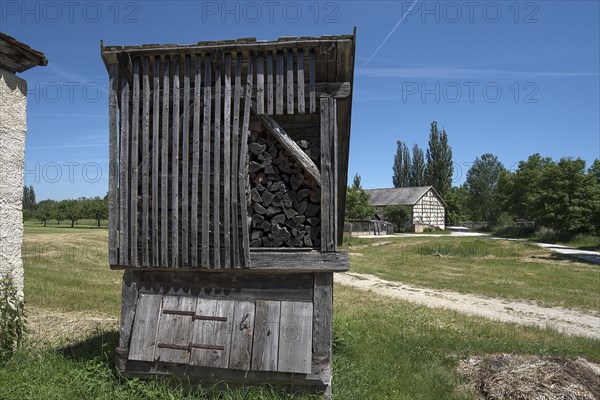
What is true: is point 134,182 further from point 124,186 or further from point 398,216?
point 398,216

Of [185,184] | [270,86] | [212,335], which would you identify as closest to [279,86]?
[270,86]

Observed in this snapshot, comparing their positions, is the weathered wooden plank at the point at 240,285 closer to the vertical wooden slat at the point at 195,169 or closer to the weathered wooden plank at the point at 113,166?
the vertical wooden slat at the point at 195,169

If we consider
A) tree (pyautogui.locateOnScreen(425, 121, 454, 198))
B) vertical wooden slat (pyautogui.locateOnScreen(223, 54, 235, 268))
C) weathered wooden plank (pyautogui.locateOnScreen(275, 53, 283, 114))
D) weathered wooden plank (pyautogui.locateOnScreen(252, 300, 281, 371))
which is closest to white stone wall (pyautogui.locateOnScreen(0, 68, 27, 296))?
vertical wooden slat (pyautogui.locateOnScreen(223, 54, 235, 268))

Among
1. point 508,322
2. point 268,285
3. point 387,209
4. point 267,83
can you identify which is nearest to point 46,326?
point 268,285

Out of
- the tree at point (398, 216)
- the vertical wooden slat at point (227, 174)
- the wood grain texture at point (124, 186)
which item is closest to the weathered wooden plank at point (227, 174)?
the vertical wooden slat at point (227, 174)

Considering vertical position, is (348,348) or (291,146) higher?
(291,146)

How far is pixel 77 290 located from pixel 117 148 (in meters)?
8.27

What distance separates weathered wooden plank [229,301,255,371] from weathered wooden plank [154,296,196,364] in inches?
21.0

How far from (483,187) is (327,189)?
78486 mm

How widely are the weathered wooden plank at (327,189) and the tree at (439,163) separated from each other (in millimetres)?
68238

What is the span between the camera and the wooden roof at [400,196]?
6069 cm

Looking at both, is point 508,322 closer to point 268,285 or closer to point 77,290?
point 268,285

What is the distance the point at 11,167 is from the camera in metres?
5.39

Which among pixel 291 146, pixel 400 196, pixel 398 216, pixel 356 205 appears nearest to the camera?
pixel 291 146
